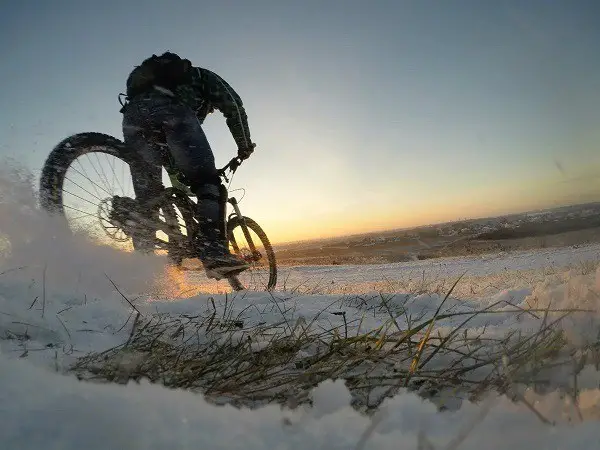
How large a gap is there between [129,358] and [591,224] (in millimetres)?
30266

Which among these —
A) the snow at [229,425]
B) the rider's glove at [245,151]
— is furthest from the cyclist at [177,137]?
the snow at [229,425]

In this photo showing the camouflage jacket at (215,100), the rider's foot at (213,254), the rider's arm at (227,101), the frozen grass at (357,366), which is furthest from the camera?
the rider's arm at (227,101)

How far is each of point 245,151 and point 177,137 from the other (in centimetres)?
104

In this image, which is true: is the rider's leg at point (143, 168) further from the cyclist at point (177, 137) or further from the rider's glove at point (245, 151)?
the rider's glove at point (245, 151)

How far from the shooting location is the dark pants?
4.34 m

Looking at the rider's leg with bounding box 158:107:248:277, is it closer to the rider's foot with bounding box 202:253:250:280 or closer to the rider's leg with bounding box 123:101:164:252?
the rider's foot with bounding box 202:253:250:280

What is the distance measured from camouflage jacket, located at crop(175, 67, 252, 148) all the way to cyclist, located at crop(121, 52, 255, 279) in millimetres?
11

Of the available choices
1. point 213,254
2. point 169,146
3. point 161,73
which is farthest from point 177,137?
point 213,254

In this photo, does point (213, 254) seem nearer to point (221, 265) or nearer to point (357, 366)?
point (221, 265)

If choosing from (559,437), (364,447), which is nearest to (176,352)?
(364,447)

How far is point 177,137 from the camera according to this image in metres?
4.33

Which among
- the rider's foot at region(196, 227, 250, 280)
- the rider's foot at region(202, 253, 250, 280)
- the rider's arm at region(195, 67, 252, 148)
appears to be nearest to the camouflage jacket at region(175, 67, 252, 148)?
the rider's arm at region(195, 67, 252, 148)

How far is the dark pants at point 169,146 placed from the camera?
4.34m

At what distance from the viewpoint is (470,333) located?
157cm
